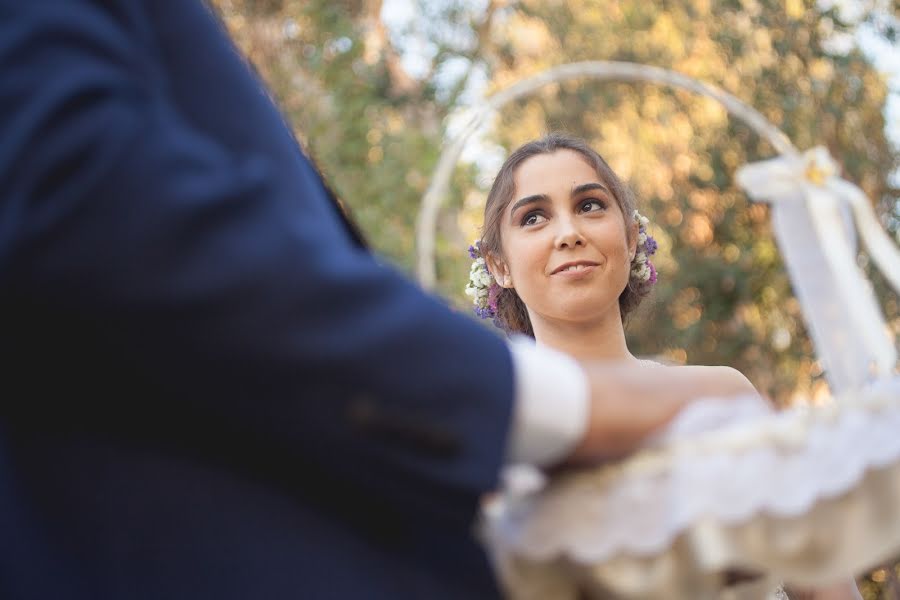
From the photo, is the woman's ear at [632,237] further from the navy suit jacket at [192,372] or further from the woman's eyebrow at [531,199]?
the navy suit jacket at [192,372]

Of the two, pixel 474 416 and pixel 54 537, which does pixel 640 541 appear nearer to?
pixel 474 416

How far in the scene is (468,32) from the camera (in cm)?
1325

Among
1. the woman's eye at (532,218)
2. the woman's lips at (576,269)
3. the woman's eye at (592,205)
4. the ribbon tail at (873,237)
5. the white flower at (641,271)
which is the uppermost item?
the ribbon tail at (873,237)

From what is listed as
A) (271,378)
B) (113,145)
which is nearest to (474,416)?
(271,378)

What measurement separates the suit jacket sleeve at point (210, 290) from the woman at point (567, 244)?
7.62 ft

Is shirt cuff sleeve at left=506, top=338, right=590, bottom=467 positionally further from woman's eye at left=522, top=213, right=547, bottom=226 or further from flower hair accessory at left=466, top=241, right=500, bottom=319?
flower hair accessory at left=466, top=241, right=500, bottom=319

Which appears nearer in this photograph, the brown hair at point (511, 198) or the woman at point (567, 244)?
the woman at point (567, 244)

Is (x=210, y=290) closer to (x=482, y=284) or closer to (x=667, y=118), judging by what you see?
(x=482, y=284)

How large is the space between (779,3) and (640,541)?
9.70m

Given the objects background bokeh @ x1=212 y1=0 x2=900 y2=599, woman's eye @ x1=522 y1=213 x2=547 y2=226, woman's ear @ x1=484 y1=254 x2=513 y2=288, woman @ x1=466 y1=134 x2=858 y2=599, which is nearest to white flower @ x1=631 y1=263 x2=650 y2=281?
woman @ x1=466 y1=134 x2=858 y2=599

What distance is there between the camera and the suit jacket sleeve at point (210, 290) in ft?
2.53

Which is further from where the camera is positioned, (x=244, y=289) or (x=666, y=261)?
(x=666, y=261)

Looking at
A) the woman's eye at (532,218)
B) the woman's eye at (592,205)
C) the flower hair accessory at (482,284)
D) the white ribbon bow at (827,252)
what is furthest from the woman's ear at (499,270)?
the white ribbon bow at (827,252)

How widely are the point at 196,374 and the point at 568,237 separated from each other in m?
2.50
